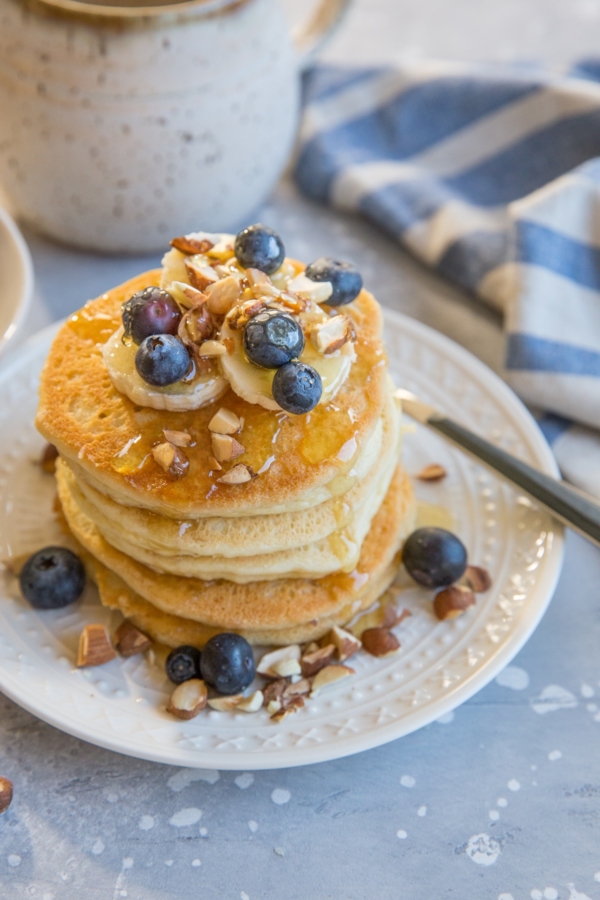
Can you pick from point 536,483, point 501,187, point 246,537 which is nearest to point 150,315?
point 246,537

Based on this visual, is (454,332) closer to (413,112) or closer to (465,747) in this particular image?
(413,112)

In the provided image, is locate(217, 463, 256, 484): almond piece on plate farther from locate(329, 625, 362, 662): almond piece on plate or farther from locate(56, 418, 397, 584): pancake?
locate(329, 625, 362, 662): almond piece on plate

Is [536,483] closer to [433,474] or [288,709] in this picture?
[433,474]

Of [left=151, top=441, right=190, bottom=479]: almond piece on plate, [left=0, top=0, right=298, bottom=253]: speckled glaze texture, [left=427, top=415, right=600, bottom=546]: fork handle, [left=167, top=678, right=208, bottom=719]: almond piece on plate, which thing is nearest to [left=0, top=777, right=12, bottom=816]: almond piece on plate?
[left=167, top=678, right=208, bottom=719]: almond piece on plate

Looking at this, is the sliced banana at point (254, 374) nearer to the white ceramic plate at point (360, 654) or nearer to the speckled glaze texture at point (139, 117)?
the white ceramic plate at point (360, 654)

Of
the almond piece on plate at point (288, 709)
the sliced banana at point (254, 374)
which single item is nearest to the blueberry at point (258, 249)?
the sliced banana at point (254, 374)

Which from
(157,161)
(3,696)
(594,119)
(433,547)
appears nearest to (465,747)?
(433,547)

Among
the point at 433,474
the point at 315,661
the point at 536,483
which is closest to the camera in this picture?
the point at 315,661
